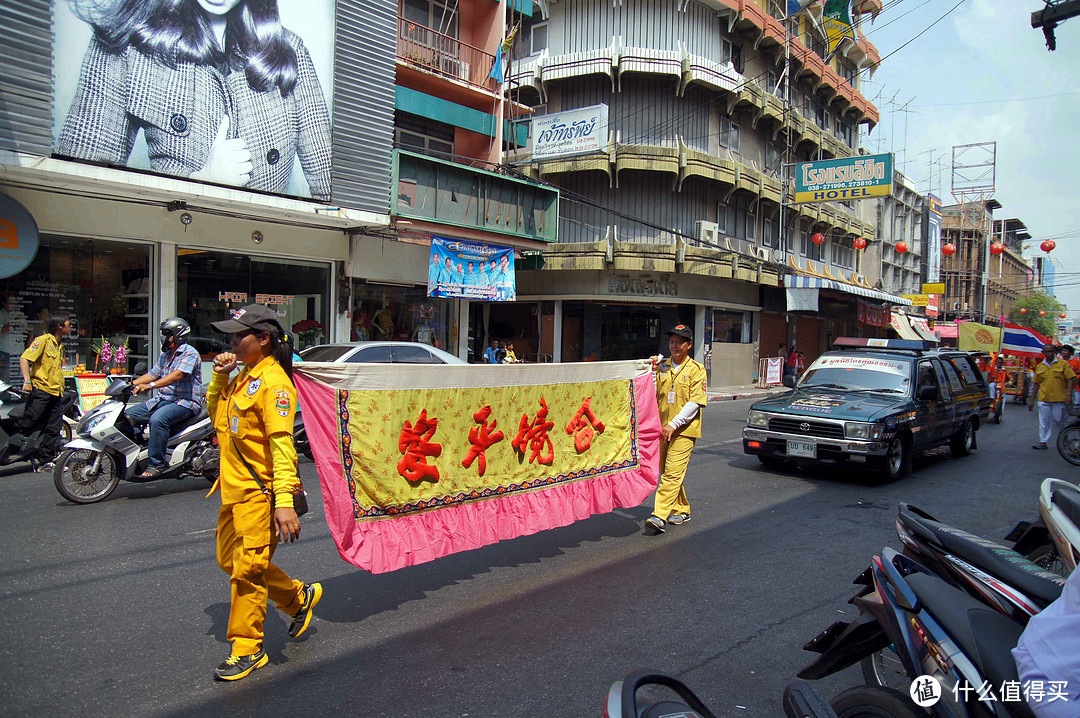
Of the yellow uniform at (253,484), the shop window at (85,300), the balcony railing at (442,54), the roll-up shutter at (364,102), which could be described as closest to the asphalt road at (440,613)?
the yellow uniform at (253,484)

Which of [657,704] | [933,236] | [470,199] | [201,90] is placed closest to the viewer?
[657,704]

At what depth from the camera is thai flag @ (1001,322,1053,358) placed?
19.9 metres

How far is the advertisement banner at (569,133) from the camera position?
1906 centimetres

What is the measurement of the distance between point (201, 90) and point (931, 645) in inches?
510

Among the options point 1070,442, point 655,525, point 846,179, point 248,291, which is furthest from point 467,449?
point 846,179

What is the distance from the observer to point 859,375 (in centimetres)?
992

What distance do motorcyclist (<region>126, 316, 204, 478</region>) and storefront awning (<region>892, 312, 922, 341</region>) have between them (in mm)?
36429

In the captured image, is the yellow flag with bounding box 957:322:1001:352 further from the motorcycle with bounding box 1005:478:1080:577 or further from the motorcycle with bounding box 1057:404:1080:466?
the motorcycle with bounding box 1005:478:1080:577

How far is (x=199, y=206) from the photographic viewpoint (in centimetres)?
1241

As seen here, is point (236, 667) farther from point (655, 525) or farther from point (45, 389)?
point (45, 389)

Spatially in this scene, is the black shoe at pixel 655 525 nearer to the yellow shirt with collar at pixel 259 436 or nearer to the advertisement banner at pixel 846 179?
the yellow shirt with collar at pixel 259 436

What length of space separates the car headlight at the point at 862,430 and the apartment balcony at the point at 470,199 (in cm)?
1029

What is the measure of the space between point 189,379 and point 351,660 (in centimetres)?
473

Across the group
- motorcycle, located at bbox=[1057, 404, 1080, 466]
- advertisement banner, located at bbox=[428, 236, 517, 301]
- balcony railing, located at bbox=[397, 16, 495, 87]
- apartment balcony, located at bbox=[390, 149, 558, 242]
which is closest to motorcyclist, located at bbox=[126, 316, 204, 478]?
apartment balcony, located at bbox=[390, 149, 558, 242]
